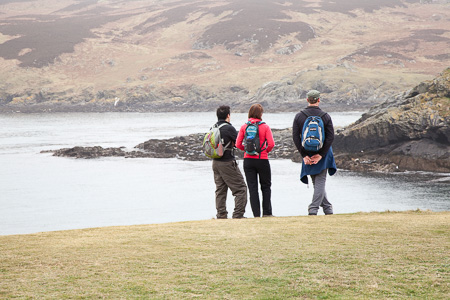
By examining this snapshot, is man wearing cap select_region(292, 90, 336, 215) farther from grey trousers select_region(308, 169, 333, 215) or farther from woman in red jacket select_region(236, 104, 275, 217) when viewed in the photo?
woman in red jacket select_region(236, 104, 275, 217)

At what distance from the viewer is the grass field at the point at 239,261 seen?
6316 mm

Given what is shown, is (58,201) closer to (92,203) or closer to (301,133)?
(92,203)

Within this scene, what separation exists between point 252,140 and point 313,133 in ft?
4.25

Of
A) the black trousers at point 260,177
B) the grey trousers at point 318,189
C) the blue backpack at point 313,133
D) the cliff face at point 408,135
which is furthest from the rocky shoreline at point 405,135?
the blue backpack at point 313,133

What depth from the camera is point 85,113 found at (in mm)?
137500

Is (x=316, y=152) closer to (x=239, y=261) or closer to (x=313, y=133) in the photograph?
(x=313, y=133)

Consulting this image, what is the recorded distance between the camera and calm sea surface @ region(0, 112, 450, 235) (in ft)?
110

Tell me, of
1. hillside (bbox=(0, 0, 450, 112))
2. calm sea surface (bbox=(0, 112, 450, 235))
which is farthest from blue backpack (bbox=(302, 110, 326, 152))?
hillside (bbox=(0, 0, 450, 112))

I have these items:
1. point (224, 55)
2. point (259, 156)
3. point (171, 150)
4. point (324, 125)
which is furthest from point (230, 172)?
point (224, 55)

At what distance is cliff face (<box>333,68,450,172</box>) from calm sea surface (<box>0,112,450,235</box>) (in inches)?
76.8

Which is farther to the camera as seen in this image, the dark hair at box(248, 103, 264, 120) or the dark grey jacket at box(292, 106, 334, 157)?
the dark hair at box(248, 103, 264, 120)

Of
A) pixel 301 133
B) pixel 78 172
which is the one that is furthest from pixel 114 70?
pixel 301 133

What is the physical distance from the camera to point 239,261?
7578mm

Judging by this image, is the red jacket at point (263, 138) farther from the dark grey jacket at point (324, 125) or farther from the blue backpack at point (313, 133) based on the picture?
the blue backpack at point (313, 133)
